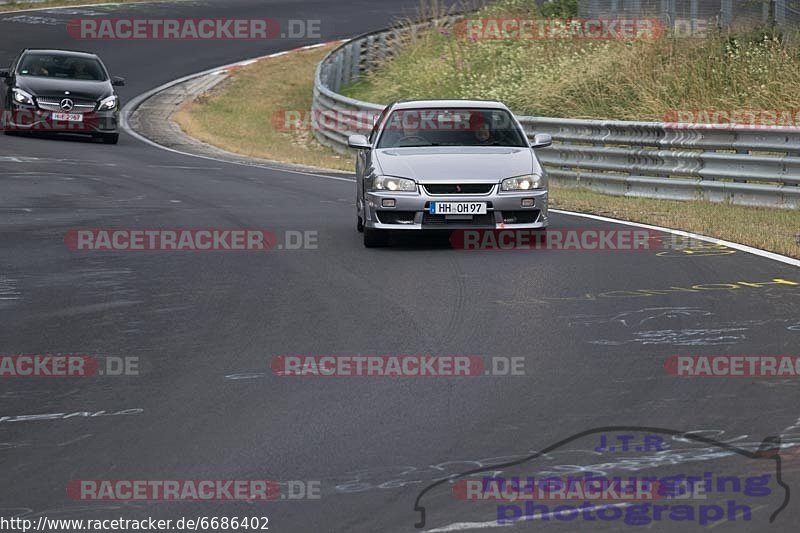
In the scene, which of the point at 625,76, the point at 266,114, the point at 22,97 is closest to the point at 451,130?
the point at 625,76

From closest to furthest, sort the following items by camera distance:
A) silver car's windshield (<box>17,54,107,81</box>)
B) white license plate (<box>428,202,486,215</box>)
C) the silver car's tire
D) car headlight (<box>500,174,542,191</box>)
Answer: white license plate (<box>428,202,486,215</box>) → car headlight (<box>500,174,542,191</box>) → the silver car's tire → silver car's windshield (<box>17,54,107,81</box>)

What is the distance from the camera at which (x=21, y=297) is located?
416 inches

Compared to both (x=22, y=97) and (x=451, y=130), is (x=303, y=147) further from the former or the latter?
(x=451, y=130)

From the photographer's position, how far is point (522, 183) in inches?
529

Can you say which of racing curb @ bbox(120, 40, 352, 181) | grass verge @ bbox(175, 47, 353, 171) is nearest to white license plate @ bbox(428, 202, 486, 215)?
racing curb @ bbox(120, 40, 352, 181)


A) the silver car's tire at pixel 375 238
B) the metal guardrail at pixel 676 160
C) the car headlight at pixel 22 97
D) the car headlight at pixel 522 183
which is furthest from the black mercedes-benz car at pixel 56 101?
the car headlight at pixel 522 183

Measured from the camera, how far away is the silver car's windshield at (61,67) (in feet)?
92.6

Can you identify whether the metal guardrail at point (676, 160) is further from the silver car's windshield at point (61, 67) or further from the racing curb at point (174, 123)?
the silver car's windshield at point (61, 67)

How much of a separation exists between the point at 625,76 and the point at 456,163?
504 inches

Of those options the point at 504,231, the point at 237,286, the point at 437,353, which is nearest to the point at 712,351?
the point at 437,353

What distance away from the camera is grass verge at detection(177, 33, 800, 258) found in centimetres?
1484

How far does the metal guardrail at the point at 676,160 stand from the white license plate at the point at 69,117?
9704 mm

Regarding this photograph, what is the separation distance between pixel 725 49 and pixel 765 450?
19881 millimetres

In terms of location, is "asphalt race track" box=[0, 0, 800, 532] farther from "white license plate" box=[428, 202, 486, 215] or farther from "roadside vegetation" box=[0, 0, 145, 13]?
"roadside vegetation" box=[0, 0, 145, 13]
